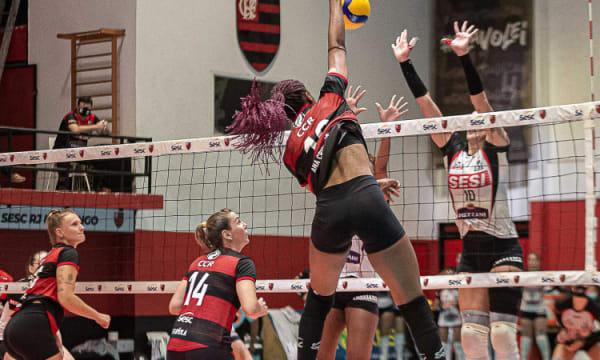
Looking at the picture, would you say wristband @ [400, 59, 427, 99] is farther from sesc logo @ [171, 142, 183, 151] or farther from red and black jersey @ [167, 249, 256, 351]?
sesc logo @ [171, 142, 183, 151]

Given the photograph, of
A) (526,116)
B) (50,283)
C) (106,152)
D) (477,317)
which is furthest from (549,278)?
(106,152)

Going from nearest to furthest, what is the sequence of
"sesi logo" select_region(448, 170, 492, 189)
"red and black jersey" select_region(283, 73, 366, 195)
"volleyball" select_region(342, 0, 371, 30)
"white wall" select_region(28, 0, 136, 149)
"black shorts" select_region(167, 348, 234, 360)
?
"red and black jersey" select_region(283, 73, 366, 195) → "black shorts" select_region(167, 348, 234, 360) → "volleyball" select_region(342, 0, 371, 30) → "sesi logo" select_region(448, 170, 492, 189) → "white wall" select_region(28, 0, 136, 149)

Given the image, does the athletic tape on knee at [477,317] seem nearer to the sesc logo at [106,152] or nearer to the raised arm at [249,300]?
the raised arm at [249,300]

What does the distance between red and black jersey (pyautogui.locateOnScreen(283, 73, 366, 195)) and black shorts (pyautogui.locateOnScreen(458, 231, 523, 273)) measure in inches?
80.4

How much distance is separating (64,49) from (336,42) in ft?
34.2

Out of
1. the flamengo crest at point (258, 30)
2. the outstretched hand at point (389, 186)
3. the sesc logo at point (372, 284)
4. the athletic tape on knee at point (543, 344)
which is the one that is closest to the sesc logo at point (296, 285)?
the sesc logo at point (372, 284)

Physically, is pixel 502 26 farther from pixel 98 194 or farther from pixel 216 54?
pixel 98 194

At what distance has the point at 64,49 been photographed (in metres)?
13.1

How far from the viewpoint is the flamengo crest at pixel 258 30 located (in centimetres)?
1317

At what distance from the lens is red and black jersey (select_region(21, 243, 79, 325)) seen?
5.30 metres

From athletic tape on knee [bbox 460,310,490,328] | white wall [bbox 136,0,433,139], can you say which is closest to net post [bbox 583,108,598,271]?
athletic tape on knee [bbox 460,310,490,328]

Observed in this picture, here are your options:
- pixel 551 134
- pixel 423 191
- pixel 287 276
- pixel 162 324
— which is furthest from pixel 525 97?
pixel 162 324

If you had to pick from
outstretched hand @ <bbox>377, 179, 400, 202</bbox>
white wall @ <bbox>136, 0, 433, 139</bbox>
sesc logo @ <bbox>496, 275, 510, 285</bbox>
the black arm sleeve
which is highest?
white wall @ <bbox>136, 0, 433, 139</bbox>

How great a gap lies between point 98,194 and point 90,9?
154 inches
